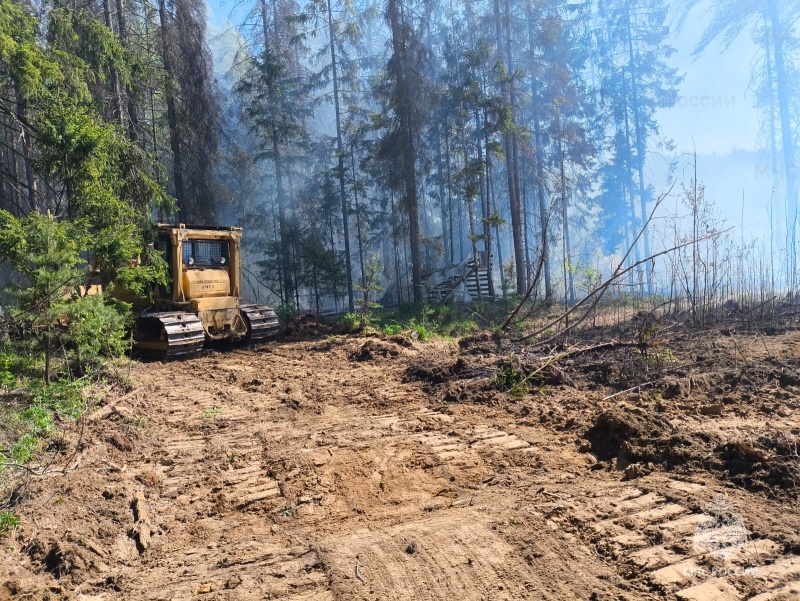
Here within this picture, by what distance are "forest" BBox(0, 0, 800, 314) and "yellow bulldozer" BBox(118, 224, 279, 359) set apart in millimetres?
→ 857

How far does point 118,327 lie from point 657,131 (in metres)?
31.7

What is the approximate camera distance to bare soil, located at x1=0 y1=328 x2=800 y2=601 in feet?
10.9

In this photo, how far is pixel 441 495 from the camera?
15.4 feet

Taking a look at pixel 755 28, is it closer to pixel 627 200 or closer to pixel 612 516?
pixel 627 200

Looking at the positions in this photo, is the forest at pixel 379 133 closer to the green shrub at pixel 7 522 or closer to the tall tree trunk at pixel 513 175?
the tall tree trunk at pixel 513 175

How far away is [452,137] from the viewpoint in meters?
29.4

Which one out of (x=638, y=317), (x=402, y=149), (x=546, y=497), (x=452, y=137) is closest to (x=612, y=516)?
(x=546, y=497)

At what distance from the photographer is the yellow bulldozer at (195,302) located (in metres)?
11.5

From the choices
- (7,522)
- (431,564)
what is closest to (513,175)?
(431,564)

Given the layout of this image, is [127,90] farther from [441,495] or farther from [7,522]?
[441,495]

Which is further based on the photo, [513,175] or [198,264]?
[513,175]

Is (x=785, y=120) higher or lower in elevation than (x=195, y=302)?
higher

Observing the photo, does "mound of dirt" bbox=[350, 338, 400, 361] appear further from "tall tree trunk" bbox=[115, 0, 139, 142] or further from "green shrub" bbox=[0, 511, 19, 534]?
"tall tree trunk" bbox=[115, 0, 139, 142]

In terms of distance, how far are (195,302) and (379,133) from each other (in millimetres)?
29663
